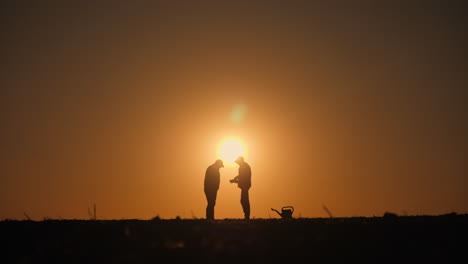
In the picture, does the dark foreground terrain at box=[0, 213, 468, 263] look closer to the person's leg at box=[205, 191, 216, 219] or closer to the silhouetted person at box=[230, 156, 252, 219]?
the person's leg at box=[205, 191, 216, 219]

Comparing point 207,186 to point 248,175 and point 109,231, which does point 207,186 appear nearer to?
point 248,175

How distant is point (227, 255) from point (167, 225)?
5.58 m

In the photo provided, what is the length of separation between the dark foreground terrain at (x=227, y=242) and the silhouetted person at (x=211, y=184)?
10.8m

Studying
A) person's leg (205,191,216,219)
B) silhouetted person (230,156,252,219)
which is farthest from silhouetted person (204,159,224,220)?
silhouetted person (230,156,252,219)

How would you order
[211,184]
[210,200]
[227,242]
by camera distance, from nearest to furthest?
1. [227,242]
2. [211,184]
3. [210,200]

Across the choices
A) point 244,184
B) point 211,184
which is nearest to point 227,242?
point 211,184

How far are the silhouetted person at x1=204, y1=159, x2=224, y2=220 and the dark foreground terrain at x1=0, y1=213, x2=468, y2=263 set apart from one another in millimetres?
10831

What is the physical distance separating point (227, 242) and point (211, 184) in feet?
48.3

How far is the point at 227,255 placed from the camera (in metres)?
9.49

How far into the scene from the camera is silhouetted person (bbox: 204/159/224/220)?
84.3 feet

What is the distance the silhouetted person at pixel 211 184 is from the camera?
25.7m

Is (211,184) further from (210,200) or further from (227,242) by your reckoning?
(227,242)

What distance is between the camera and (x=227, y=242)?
1102 cm

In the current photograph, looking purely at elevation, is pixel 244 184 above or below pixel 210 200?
above
